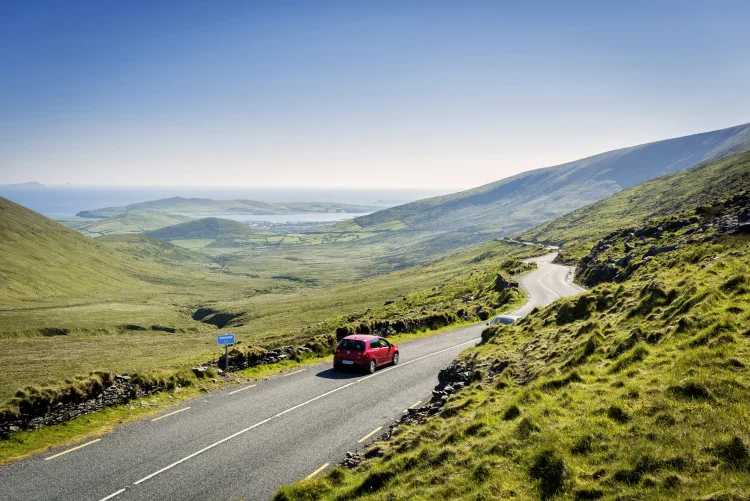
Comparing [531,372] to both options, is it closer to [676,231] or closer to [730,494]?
[730,494]

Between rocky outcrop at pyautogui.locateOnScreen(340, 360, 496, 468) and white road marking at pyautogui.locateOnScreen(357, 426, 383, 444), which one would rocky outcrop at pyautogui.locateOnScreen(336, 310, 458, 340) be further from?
white road marking at pyautogui.locateOnScreen(357, 426, 383, 444)

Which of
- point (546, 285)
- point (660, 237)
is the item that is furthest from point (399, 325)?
point (660, 237)

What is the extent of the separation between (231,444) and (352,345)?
38.8 ft

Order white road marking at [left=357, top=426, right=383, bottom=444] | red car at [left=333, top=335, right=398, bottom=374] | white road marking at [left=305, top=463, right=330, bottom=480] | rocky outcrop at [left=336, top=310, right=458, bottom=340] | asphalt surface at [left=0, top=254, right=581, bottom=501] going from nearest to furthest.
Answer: asphalt surface at [left=0, top=254, right=581, bottom=501], white road marking at [left=305, top=463, right=330, bottom=480], white road marking at [left=357, top=426, right=383, bottom=444], red car at [left=333, top=335, right=398, bottom=374], rocky outcrop at [left=336, top=310, right=458, bottom=340]

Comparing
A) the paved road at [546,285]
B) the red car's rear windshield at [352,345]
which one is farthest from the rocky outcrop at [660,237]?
the red car's rear windshield at [352,345]

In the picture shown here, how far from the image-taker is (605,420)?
1055 centimetres

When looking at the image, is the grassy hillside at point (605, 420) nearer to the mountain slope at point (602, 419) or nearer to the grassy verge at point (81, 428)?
the mountain slope at point (602, 419)

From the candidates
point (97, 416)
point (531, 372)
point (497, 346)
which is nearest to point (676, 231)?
point (497, 346)

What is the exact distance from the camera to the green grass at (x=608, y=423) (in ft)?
27.1

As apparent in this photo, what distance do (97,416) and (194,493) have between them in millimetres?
8120

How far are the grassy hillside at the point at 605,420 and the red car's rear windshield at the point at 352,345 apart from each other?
316 inches

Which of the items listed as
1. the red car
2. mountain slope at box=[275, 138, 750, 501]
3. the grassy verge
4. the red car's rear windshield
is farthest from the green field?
mountain slope at box=[275, 138, 750, 501]

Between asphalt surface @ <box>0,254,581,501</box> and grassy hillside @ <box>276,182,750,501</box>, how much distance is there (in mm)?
2298

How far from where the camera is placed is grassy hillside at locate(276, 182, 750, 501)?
27.2ft
